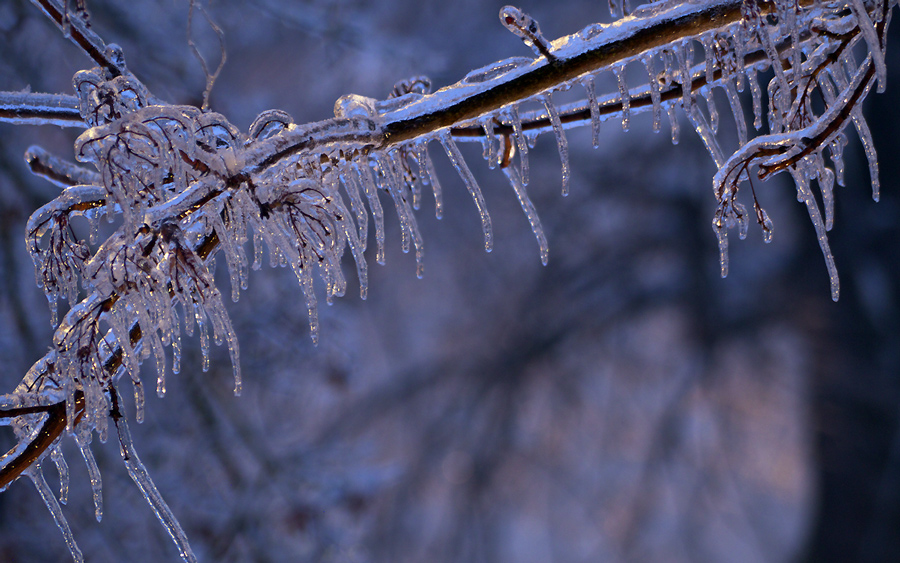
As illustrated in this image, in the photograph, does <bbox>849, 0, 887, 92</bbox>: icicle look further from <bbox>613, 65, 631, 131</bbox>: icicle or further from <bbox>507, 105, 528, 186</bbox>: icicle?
<bbox>507, 105, 528, 186</bbox>: icicle

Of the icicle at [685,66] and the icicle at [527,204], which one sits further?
the icicle at [527,204]

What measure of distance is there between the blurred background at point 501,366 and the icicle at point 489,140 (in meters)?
2.58

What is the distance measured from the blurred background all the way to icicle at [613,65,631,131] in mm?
2754

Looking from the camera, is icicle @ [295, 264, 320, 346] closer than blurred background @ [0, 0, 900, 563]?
Yes

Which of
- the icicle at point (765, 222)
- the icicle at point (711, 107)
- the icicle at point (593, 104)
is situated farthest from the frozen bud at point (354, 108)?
the icicle at point (765, 222)

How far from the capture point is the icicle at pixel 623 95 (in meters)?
0.98

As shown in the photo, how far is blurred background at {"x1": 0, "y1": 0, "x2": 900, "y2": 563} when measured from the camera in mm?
3260

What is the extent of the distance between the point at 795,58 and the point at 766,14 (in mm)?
104

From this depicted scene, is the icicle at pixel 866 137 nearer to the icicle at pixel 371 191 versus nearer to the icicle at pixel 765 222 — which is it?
→ the icicle at pixel 765 222

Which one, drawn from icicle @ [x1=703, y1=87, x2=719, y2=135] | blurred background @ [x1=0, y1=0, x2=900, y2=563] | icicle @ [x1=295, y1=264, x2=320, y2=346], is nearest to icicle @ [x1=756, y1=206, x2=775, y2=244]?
icicle @ [x1=703, y1=87, x2=719, y2=135]

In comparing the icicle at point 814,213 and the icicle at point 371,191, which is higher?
the icicle at point 371,191

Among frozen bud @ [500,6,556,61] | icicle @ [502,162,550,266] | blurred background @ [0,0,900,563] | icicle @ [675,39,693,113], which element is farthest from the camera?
blurred background @ [0,0,900,563]

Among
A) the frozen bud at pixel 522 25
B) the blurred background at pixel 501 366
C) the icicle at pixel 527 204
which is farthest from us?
the blurred background at pixel 501 366

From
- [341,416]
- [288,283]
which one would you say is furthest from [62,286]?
[341,416]
